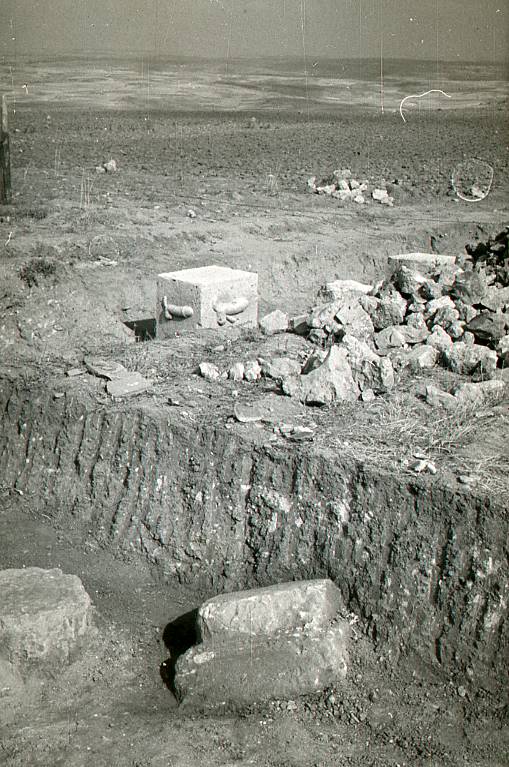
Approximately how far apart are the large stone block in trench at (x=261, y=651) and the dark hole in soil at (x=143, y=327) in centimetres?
507

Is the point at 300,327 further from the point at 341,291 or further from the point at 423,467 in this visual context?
the point at 423,467

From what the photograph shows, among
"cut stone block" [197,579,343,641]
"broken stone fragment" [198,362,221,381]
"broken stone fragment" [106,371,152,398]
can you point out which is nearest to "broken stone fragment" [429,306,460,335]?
"broken stone fragment" [198,362,221,381]

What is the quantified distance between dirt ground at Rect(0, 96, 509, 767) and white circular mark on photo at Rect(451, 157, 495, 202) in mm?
291

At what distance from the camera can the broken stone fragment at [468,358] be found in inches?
280

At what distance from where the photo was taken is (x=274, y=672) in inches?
188

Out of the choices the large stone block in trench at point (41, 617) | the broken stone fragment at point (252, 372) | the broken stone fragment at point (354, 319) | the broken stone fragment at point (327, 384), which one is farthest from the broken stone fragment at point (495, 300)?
the large stone block in trench at point (41, 617)

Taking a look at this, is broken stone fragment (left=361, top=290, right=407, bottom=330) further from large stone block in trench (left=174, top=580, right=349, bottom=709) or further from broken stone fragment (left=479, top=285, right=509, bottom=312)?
large stone block in trench (left=174, top=580, right=349, bottom=709)

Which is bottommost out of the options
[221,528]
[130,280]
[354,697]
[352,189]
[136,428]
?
[354,697]

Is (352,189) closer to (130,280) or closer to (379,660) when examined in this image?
(130,280)

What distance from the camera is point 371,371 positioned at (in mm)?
6871

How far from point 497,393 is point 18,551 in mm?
4149

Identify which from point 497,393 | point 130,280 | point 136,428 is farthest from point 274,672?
point 130,280

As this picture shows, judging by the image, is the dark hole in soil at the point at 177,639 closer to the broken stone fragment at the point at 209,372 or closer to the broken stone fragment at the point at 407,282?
the broken stone fragment at the point at 209,372

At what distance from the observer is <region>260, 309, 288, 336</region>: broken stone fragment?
848cm
